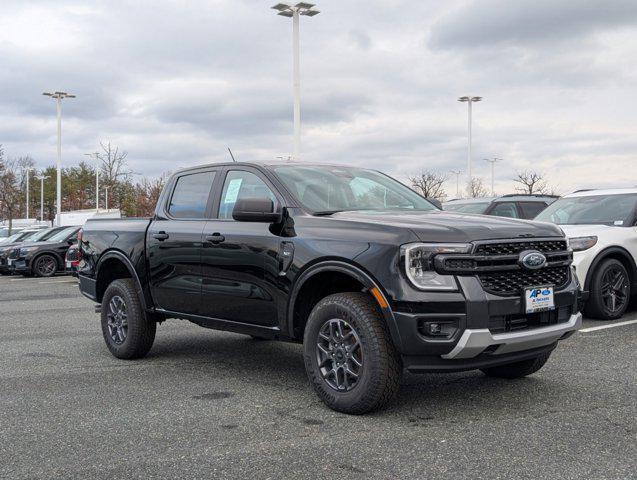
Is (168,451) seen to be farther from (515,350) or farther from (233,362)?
(233,362)

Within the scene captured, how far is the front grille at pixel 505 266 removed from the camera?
4.54 meters

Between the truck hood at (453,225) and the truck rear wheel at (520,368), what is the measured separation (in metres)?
1.03

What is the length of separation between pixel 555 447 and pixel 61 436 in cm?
291

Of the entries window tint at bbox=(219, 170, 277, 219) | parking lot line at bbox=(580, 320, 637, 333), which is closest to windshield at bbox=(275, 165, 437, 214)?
window tint at bbox=(219, 170, 277, 219)

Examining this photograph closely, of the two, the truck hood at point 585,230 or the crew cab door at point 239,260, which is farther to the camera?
the truck hood at point 585,230

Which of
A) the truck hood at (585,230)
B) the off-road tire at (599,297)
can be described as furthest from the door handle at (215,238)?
the off-road tire at (599,297)

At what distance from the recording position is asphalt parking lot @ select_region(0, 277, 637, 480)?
3.88 m

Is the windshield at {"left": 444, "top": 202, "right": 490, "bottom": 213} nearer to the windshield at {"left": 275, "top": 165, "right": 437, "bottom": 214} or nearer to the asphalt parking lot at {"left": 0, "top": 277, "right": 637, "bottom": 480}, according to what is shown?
the asphalt parking lot at {"left": 0, "top": 277, "right": 637, "bottom": 480}

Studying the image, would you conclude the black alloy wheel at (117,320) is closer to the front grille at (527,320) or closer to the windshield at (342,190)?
the windshield at (342,190)

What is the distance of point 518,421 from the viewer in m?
4.64

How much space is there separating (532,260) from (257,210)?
6.29ft

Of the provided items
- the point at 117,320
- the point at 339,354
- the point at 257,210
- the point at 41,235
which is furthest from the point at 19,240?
the point at 339,354

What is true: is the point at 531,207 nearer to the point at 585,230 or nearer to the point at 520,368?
the point at 585,230

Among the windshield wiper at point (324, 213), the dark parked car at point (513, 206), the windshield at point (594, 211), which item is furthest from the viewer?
the dark parked car at point (513, 206)
